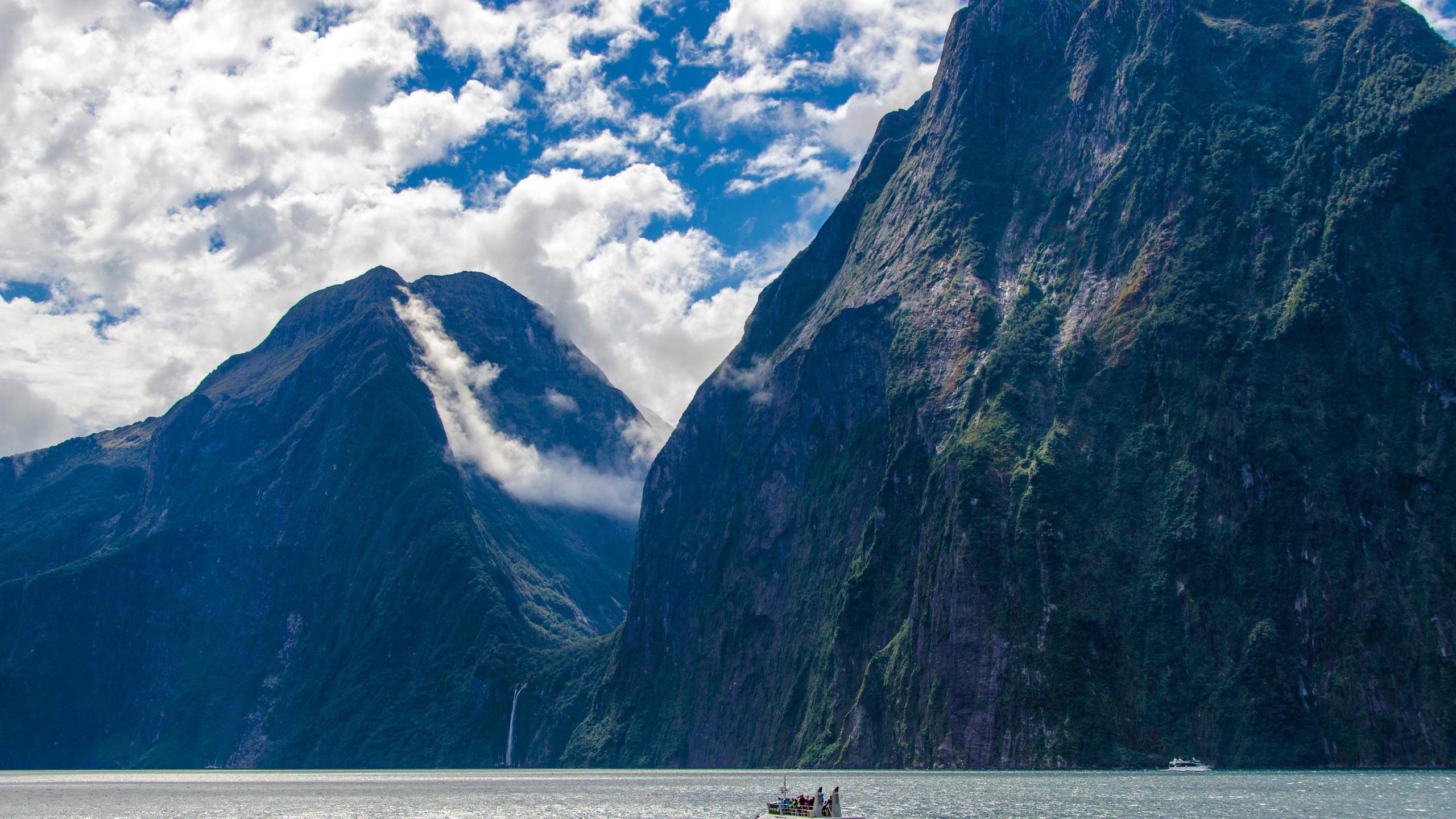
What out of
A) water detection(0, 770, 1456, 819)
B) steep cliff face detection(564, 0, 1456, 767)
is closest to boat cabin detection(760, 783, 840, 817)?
water detection(0, 770, 1456, 819)

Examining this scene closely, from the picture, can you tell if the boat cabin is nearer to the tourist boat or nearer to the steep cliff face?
the tourist boat

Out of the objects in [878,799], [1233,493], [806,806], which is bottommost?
[806,806]

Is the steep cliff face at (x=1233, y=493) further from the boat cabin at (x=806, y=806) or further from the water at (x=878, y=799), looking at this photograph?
the boat cabin at (x=806, y=806)

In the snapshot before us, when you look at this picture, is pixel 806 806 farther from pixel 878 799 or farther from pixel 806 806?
pixel 878 799

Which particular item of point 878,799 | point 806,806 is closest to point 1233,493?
point 878,799

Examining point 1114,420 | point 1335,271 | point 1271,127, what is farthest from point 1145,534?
point 1271,127

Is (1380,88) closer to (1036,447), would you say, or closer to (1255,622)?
(1036,447)
